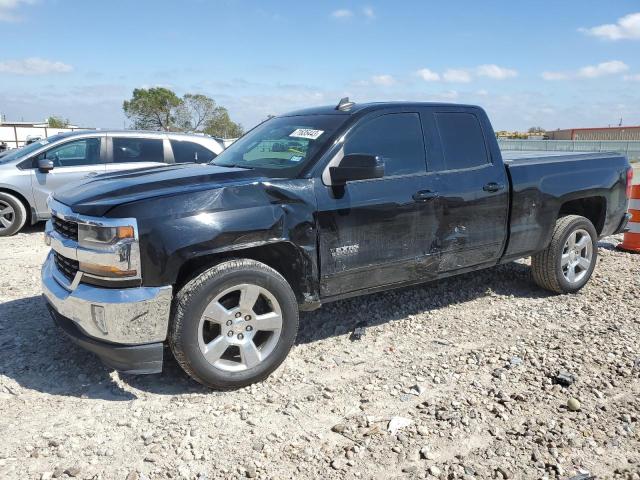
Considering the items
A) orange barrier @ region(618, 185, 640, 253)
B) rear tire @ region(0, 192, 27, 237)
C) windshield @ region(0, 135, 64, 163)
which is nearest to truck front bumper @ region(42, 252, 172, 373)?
rear tire @ region(0, 192, 27, 237)

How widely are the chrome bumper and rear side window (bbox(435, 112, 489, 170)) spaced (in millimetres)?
2585

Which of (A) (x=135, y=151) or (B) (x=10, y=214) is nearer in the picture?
(B) (x=10, y=214)

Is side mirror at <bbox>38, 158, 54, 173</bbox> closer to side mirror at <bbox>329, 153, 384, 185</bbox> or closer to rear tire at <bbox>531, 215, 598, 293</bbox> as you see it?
side mirror at <bbox>329, 153, 384, 185</bbox>

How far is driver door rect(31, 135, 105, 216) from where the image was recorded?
8.59 m

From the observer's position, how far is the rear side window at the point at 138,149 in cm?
883

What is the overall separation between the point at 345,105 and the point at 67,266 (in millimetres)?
2424

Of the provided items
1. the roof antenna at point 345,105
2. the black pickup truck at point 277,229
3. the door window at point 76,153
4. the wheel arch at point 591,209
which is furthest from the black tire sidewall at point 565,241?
the door window at point 76,153

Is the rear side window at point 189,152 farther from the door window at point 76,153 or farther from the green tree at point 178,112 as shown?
the green tree at point 178,112

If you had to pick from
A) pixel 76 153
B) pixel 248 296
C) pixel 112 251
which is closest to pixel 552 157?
pixel 248 296

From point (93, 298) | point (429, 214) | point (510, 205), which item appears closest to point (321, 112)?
point (429, 214)

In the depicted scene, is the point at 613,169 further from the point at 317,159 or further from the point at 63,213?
the point at 63,213

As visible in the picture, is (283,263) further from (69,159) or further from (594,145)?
(594,145)

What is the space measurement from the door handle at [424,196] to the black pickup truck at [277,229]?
0.5 inches

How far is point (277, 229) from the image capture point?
11.5ft
